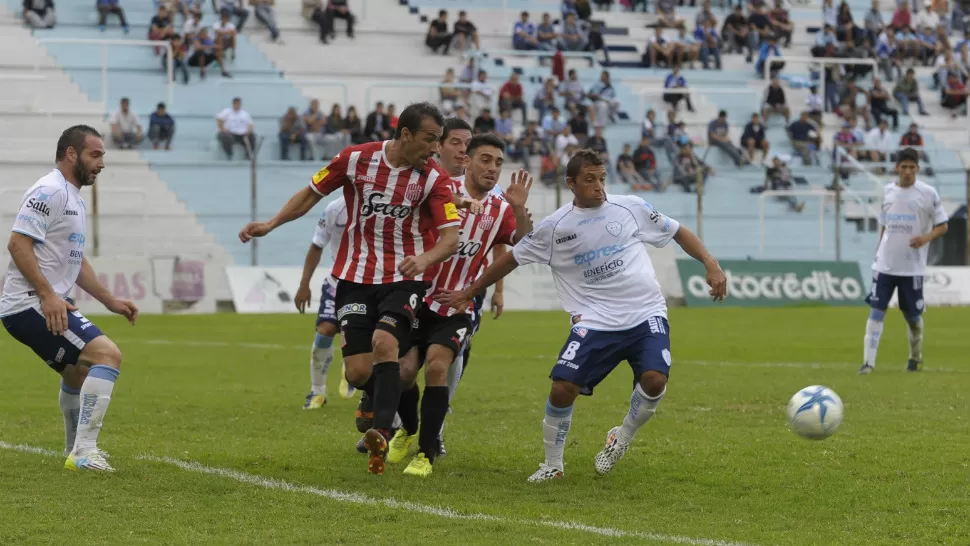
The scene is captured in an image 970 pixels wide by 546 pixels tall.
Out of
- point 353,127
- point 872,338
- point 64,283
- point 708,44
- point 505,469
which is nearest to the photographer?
point 64,283

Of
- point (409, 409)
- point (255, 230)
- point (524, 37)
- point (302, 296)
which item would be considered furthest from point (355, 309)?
point (524, 37)

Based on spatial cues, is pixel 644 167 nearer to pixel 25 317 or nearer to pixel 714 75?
pixel 714 75

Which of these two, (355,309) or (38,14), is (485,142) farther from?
(38,14)

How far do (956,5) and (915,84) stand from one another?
685 centimetres

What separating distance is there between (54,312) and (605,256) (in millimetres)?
3271

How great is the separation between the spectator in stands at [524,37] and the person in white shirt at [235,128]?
32.8 ft

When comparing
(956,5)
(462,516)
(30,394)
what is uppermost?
(956,5)

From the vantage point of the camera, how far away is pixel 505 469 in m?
8.62

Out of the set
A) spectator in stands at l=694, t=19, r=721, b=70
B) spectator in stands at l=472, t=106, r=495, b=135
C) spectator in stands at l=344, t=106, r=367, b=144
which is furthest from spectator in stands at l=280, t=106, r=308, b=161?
spectator in stands at l=694, t=19, r=721, b=70

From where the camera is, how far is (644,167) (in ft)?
109

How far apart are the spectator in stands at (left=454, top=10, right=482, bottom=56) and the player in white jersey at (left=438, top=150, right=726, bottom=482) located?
99.6 ft

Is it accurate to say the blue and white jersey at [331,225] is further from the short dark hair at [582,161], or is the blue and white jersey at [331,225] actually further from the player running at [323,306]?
the short dark hair at [582,161]

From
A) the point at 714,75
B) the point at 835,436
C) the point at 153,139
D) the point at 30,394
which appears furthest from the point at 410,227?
the point at 714,75

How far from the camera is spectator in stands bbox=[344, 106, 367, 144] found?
3176cm
